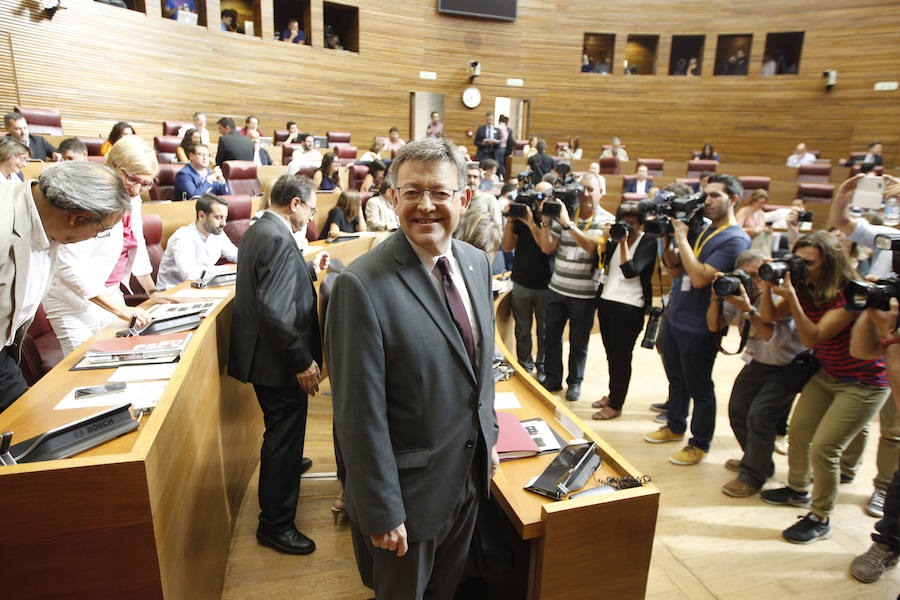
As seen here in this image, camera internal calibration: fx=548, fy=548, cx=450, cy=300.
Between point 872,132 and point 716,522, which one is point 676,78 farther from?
point 716,522

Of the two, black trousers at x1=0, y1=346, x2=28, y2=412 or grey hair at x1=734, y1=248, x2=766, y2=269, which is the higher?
grey hair at x1=734, y1=248, x2=766, y2=269

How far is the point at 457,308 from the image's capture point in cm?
123

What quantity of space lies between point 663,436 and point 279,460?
212cm

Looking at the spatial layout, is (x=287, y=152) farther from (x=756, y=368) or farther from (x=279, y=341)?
(x=756, y=368)

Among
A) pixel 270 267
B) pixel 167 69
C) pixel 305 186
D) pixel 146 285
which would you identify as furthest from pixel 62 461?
pixel 167 69

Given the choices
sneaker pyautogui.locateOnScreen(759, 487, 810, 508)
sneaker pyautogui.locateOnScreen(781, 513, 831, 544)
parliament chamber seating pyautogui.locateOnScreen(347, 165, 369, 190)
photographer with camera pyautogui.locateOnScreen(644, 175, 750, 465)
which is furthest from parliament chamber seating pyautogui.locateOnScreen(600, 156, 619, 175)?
sneaker pyautogui.locateOnScreen(781, 513, 831, 544)

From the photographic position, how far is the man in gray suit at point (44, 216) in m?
1.34

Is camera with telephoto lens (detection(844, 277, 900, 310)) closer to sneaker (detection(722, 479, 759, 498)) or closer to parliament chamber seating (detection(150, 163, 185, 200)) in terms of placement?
sneaker (detection(722, 479, 759, 498))

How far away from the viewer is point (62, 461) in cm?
108

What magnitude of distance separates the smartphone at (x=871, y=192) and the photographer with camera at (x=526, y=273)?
6.87ft

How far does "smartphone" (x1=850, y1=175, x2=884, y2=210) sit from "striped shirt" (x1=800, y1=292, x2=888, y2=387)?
1.96 metres

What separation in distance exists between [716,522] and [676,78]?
39.2ft

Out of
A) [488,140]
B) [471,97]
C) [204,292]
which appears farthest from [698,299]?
[471,97]

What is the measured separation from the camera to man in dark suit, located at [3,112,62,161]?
188 inches
